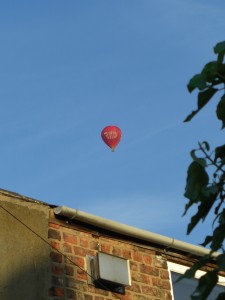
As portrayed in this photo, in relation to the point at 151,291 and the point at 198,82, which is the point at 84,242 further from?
the point at 198,82

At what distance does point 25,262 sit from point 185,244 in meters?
2.32

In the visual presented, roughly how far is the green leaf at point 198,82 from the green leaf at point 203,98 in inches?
2.2

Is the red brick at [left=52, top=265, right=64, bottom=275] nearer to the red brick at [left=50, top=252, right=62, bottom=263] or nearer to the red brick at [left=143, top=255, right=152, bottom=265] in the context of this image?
the red brick at [left=50, top=252, right=62, bottom=263]

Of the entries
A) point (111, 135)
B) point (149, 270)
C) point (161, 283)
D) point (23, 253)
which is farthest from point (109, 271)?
point (111, 135)

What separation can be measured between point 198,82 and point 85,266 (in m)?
5.24

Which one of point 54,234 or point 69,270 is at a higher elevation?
point 54,234

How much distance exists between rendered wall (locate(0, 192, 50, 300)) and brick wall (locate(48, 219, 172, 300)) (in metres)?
0.12

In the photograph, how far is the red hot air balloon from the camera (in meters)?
17.5

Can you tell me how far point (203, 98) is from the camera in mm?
4918

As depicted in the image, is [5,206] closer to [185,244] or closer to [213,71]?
[185,244]

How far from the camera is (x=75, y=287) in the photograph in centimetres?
944

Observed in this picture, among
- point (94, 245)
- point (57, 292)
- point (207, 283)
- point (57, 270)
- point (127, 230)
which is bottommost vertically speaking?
point (207, 283)

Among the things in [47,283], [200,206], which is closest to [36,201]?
[47,283]

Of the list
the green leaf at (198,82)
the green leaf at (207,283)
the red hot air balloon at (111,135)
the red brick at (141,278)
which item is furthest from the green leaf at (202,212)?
the red hot air balloon at (111,135)
